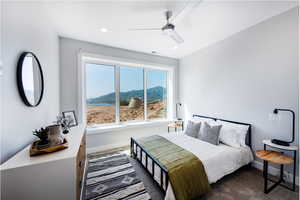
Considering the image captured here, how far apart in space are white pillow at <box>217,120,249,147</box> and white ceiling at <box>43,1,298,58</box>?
1964 millimetres

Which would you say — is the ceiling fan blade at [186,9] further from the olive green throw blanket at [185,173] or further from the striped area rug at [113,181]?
the striped area rug at [113,181]

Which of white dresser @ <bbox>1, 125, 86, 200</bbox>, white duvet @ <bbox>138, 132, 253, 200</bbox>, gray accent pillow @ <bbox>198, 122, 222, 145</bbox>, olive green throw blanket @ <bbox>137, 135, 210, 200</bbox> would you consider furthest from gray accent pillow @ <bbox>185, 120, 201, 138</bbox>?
white dresser @ <bbox>1, 125, 86, 200</bbox>

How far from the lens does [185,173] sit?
1.48 m

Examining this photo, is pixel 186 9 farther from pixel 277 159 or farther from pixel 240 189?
pixel 240 189

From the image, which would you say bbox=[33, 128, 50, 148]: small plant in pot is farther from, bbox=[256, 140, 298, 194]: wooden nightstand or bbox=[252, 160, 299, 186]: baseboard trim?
bbox=[252, 160, 299, 186]: baseboard trim

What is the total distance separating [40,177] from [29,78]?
1.12 m

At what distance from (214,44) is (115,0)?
2470 mm

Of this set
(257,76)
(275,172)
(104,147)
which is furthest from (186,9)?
(104,147)

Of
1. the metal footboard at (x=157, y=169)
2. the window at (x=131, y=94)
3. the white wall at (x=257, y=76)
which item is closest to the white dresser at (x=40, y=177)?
the metal footboard at (x=157, y=169)

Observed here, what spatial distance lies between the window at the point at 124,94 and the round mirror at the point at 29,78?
1514 millimetres

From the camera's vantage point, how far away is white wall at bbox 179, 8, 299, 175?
6.04 ft

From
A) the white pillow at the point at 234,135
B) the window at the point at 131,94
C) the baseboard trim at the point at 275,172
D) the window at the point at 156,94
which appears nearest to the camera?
the baseboard trim at the point at 275,172

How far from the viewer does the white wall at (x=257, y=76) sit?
184 cm

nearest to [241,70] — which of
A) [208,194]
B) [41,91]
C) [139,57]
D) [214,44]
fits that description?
[214,44]
